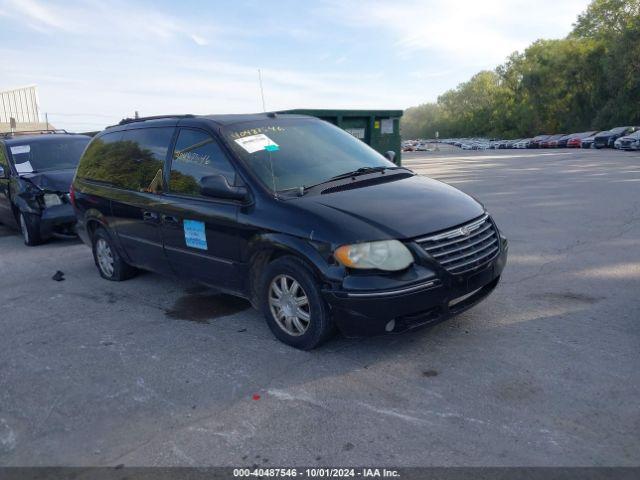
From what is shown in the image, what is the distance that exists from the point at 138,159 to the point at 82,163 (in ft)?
4.99

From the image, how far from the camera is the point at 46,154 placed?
9.09 metres

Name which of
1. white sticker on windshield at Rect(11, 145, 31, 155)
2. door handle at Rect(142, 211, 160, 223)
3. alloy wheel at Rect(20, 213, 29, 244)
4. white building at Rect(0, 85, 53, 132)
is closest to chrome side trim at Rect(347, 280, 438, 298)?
door handle at Rect(142, 211, 160, 223)

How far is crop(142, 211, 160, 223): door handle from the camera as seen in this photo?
4.99 meters

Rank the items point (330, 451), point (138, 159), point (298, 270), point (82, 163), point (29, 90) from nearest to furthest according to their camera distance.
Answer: point (330, 451)
point (298, 270)
point (138, 159)
point (82, 163)
point (29, 90)

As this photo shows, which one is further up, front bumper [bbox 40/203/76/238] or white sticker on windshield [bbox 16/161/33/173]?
white sticker on windshield [bbox 16/161/33/173]

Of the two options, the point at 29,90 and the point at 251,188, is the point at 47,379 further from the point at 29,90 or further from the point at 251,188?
the point at 29,90

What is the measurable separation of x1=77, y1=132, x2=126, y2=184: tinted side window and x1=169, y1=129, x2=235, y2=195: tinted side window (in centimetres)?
108

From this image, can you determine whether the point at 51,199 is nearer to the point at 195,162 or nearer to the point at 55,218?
the point at 55,218

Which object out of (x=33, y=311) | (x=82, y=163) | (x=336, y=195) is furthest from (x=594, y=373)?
(x=82, y=163)

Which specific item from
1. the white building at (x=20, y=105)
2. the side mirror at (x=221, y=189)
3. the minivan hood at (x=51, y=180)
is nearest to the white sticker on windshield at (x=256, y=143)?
the side mirror at (x=221, y=189)

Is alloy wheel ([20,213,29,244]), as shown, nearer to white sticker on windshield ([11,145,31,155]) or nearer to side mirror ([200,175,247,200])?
white sticker on windshield ([11,145,31,155])

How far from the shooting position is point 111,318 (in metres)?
5.01

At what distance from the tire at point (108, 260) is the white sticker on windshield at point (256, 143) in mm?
2330

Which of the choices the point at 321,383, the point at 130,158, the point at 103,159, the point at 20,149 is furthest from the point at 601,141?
the point at 321,383
